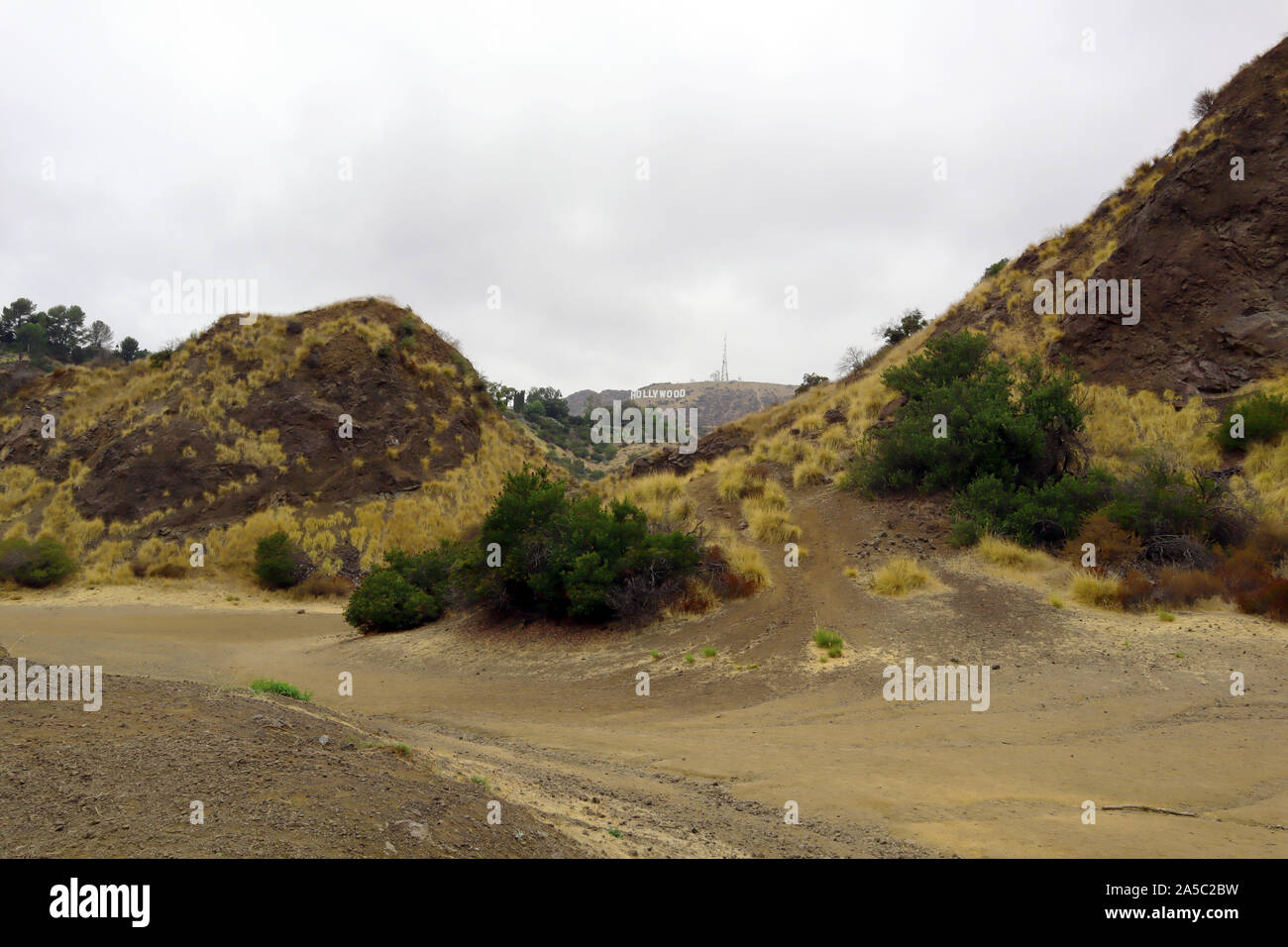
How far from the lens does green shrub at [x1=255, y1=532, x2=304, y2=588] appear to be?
25.3 m

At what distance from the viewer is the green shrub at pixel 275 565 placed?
25281 mm

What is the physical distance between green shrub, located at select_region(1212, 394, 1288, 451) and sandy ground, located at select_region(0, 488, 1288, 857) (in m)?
7.78

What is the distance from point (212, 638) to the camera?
60.4ft

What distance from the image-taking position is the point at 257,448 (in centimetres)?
3066

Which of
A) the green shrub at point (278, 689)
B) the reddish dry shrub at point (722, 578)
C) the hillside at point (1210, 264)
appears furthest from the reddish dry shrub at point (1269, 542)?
the green shrub at point (278, 689)

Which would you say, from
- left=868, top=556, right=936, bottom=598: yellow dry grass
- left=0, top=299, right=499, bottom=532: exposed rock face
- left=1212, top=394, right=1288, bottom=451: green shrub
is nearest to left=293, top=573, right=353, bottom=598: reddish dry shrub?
left=0, top=299, right=499, bottom=532: exposed rock face

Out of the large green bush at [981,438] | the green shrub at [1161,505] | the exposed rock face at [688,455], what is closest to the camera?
the green shrub at [1161,505]

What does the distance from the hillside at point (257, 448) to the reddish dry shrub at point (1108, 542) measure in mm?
21870

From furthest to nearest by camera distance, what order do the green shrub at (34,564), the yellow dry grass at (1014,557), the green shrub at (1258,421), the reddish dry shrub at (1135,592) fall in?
the green shrub at (34,564), the green shrub at (1258,421), the yellow dry grass at (1014,557), the reddish dry shrub at (1135,592)

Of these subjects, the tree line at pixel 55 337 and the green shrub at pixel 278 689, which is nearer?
the green shrub at pixel 278 689

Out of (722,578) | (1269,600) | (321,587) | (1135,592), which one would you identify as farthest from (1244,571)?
(321,587)

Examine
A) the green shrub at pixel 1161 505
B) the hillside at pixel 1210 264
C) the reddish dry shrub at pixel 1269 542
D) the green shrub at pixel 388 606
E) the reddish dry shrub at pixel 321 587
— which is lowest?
the reddish dry shrub at pixel 321 587

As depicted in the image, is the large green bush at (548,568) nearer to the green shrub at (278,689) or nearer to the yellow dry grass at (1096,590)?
the green shrub at (278,689)
